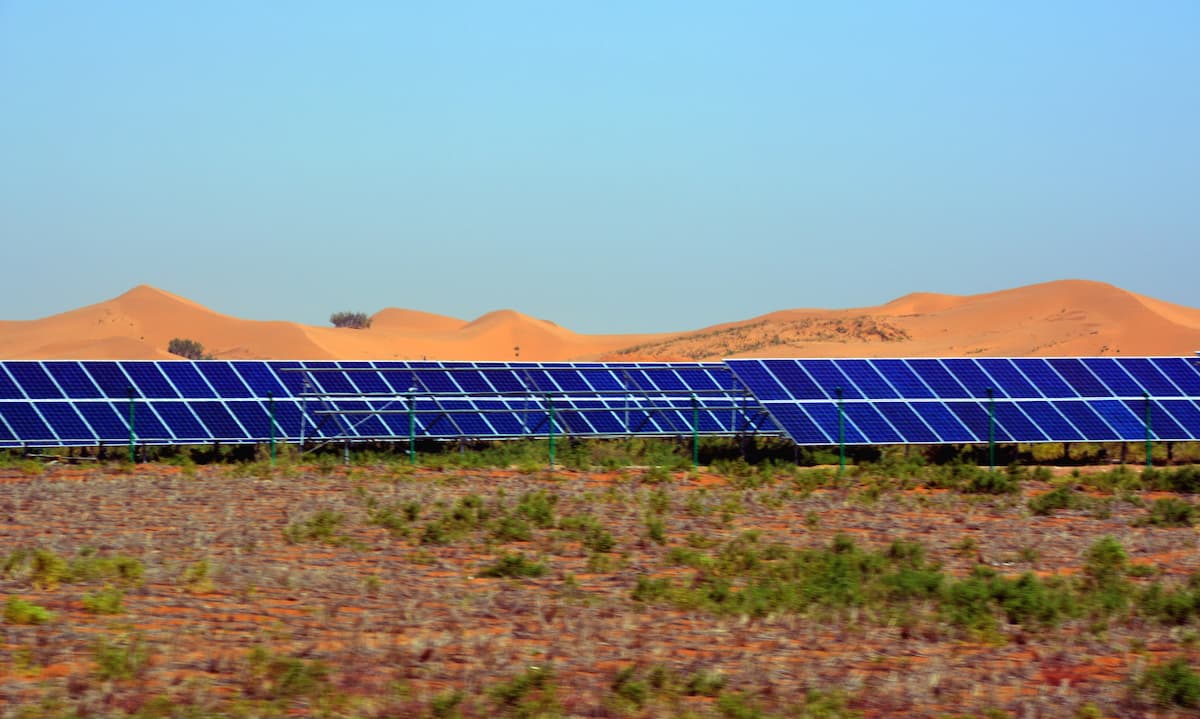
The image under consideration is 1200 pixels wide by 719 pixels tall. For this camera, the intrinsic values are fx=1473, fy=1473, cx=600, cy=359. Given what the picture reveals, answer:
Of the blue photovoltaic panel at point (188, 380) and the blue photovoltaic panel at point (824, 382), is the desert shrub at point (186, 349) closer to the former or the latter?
the blue photovoltaic panel at point (188, 380)

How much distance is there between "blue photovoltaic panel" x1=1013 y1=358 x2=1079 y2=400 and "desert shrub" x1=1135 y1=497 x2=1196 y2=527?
1055 centimetres

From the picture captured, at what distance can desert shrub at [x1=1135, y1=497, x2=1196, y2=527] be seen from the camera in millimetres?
19578

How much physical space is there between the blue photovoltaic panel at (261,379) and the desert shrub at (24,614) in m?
19.1

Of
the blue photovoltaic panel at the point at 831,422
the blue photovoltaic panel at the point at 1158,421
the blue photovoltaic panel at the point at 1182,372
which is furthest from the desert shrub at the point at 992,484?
the blue photovoltaic panel at the point at 1182,372

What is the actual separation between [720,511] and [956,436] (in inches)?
390

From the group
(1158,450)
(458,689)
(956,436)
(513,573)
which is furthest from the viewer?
(1158,450)

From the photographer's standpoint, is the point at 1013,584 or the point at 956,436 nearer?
the point at 1013,584

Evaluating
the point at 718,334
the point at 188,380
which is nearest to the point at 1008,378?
the point at 188,380

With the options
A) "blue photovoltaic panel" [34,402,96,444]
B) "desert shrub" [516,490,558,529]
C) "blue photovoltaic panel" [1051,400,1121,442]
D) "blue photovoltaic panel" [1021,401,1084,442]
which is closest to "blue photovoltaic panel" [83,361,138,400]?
"blue photovoltaic panel" [34,402,96,444]

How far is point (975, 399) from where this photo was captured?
30.4m

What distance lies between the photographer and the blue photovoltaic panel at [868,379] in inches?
1200

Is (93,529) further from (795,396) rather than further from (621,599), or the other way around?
(795,396)

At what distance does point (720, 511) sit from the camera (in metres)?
20.5

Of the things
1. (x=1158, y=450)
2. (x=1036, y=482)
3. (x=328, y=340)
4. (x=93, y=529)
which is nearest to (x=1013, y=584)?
(x=93, y=529)
